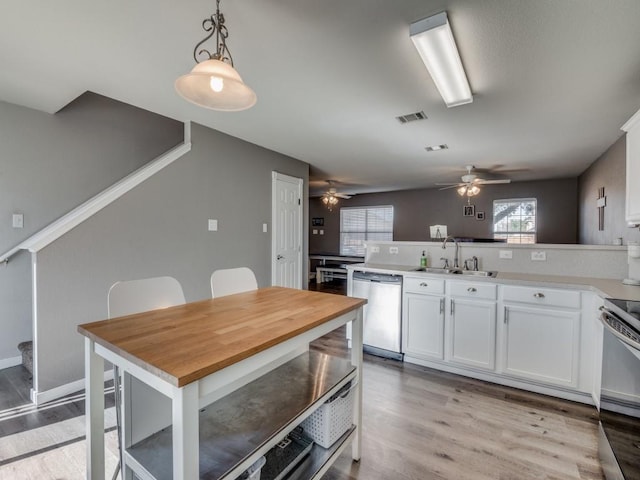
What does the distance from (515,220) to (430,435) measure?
6580 mm

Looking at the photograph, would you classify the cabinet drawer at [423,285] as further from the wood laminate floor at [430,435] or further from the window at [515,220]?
the window at [515,220]

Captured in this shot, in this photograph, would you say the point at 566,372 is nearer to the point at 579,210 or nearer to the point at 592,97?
the point at 592,97

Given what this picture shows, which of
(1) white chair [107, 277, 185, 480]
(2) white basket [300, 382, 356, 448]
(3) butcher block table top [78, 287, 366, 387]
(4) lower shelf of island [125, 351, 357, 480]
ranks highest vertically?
(1) white chair [107, 277, 185, 480]

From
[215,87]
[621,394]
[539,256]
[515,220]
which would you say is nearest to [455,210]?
[515,220]

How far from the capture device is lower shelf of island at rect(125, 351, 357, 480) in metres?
1.06

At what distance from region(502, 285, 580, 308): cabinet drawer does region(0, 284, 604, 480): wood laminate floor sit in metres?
0.76

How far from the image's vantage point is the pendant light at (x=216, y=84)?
1.32 m

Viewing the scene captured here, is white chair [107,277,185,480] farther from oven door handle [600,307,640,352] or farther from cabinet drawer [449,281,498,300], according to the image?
cabinet drawer [449,281,498,300]

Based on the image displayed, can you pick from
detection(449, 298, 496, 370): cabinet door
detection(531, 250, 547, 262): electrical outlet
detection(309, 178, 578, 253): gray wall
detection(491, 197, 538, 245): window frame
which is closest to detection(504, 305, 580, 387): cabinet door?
detection(449, 298, 496, 370): cabinet door

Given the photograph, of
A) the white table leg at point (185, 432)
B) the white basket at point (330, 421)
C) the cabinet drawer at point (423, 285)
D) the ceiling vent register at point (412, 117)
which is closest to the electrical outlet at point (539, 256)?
the cabinet drawer at point (423, 285)

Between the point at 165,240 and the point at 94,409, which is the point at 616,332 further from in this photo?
the point at 165,240

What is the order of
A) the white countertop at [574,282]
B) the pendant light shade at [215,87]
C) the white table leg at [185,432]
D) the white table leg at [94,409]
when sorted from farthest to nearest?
the white countertop at [574,282] → the pendant light shade at [215,87] → the white table leg at [94,409] → the white table leg at [185,432]

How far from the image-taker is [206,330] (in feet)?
3.94

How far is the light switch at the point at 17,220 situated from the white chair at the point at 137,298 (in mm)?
2325
